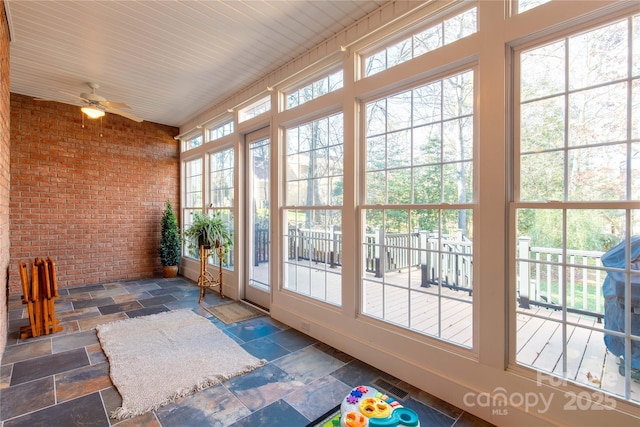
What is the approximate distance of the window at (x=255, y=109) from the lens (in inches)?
162

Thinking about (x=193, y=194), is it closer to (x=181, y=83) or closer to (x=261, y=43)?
(x=181, y=83)

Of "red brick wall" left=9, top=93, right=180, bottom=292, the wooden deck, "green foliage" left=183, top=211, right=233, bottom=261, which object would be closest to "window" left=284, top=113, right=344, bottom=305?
the wooden deck

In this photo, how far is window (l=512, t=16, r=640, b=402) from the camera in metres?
1.59

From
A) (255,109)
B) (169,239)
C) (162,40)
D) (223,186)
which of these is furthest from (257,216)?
(169,239)

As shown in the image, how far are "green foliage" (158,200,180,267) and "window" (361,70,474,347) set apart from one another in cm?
461

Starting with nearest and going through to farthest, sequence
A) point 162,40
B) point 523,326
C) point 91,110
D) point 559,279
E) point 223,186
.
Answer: point 559,279 < point 523,326 < point 162,40 < point 91,110 < point 223,186

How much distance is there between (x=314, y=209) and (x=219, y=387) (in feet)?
6.18

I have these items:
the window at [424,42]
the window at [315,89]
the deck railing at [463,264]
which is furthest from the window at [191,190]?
the window at [424,42]

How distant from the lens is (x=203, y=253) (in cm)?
470

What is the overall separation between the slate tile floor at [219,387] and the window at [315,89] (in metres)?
2.66

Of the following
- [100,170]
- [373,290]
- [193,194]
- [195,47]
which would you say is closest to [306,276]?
[373,290]

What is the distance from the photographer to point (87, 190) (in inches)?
210

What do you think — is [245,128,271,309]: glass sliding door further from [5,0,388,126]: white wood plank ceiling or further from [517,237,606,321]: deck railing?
[517,237,606,321]: deck railing

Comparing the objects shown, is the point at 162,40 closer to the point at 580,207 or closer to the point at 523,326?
the point at 580,207
